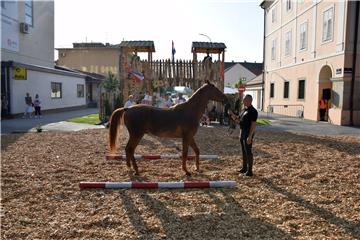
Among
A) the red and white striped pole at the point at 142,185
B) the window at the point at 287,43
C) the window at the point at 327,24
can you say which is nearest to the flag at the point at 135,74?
the red and white striped pole at the point at 142,185

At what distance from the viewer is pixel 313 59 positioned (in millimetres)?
24625

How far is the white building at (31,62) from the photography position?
2156cm

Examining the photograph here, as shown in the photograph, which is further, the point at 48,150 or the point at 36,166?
the point at 48,150

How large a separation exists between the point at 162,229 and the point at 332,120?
2012 cm

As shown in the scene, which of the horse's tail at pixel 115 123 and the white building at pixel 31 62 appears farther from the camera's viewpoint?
the white building at pixel 31 62

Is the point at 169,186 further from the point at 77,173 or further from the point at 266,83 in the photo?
the point at 266,83

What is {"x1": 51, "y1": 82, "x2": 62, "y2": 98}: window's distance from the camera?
2808 centimetres

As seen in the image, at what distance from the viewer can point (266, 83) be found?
36.5 m

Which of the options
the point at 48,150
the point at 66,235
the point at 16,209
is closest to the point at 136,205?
the point at 66,235

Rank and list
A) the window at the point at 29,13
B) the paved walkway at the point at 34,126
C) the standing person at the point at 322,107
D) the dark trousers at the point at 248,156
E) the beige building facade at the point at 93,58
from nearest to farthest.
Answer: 1. the dark trousers at the point at 248,156
2. the paved walkway at the point at 34,126
3. the standing person at the point at 322,107
4. the window at the point at 29,13
5. the beige building facade at the point at 93,58

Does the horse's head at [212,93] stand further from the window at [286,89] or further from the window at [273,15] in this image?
the window at [273,15]

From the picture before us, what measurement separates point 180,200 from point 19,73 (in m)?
19.8

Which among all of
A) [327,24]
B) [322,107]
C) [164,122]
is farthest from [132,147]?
[327,24]

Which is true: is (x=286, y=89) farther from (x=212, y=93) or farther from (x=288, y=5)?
(x=212, y=93)
